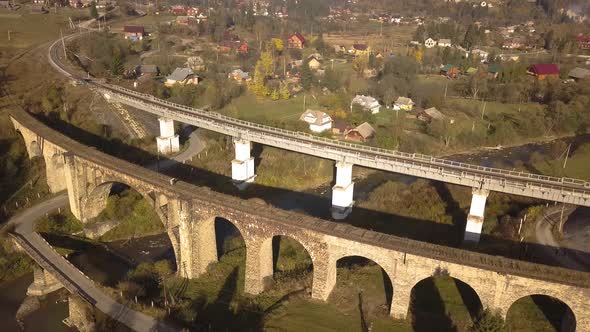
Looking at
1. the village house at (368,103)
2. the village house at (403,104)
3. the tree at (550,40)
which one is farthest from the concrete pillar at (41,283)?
the tree at (550,40)

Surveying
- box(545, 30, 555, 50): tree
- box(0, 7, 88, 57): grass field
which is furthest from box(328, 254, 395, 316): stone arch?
box(545, 30, 555, 50): tree

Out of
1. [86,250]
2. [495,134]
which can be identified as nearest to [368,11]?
[495,134]

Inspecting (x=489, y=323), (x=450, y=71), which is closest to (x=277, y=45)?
(x=450, y=71)

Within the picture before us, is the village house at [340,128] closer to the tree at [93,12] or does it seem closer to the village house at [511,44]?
the village house at [511,44]

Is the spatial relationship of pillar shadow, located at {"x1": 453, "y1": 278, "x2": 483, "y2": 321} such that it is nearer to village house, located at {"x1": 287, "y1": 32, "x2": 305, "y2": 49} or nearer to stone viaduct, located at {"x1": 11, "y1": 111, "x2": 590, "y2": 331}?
stone viaduct, located at {"x1": 11, "y1": 111, "x2": 590, "y2": 331}

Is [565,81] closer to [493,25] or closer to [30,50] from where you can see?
[493,25]
